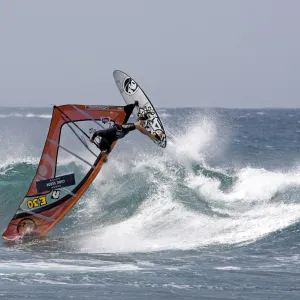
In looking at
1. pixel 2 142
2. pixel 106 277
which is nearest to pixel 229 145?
pixel 2 142

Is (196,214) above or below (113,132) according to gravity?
below

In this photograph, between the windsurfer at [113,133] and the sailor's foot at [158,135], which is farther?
the sailor's foot at [158,135]

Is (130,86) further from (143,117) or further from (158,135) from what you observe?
(158,135)

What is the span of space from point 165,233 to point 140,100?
283 centimetres

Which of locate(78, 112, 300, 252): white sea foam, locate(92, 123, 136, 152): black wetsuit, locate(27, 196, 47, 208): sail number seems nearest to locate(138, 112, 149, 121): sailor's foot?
locate(92, 123, 136, 152): black wetsuit

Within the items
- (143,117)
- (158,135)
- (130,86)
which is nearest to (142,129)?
(143,117)

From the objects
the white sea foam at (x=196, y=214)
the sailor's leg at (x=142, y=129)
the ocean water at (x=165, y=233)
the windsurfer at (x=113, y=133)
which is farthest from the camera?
the sailor's leg at (x=142, y=129)

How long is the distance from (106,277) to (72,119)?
508 centimetres

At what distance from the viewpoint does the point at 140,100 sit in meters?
15.8

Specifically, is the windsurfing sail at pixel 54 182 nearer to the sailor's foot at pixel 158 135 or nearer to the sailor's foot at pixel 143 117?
the sailor's foot at pixel 143 117

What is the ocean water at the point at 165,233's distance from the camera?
1036 cm

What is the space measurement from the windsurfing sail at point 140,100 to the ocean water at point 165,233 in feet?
5.74

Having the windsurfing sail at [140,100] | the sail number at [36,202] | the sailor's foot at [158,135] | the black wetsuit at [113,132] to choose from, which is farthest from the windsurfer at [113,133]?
the sail number at [36,202]

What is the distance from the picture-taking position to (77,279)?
34.9 feet
